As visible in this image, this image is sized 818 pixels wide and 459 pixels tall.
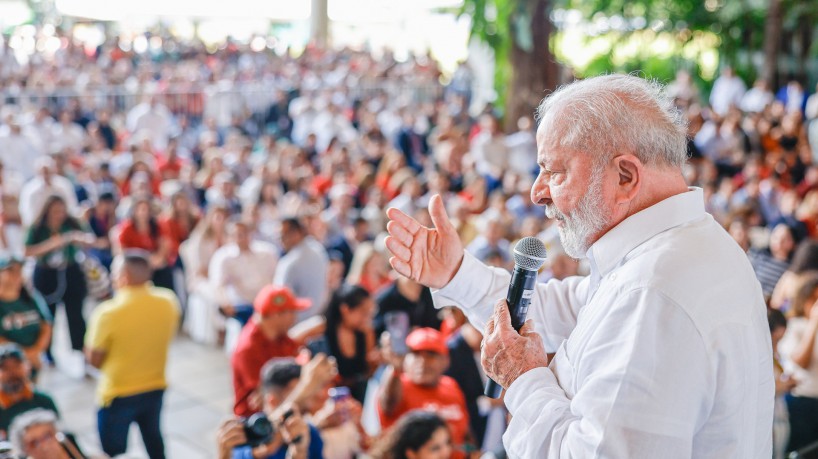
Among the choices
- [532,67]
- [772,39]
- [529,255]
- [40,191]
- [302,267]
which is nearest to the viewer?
[529,255]

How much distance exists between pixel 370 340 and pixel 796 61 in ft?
49.7

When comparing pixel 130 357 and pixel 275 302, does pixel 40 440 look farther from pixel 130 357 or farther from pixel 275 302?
pixel 275 302

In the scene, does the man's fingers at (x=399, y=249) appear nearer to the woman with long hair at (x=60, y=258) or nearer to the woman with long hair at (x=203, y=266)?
the woman with long hair at (x=203, y=266)

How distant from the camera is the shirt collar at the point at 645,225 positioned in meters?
1.49

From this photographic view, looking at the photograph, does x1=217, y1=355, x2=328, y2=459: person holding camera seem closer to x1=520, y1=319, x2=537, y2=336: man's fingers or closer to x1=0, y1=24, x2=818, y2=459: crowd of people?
x1=0, y1=24, x2=818, y2=459: crowd of people

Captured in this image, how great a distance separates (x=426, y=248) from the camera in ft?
6.43

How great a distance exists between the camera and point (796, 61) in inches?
672

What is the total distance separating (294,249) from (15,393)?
95.1 inches

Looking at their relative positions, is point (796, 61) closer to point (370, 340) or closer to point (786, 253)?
point (786, 253)

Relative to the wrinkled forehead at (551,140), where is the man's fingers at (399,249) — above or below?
below

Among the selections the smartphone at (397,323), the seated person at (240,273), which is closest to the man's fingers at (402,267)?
the smartphone at (397,323)

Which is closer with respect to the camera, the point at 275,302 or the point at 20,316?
the point at 275,302

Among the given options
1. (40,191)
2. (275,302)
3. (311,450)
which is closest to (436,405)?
(311,450)

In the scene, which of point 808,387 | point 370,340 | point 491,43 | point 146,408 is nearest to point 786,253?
point 808,387
